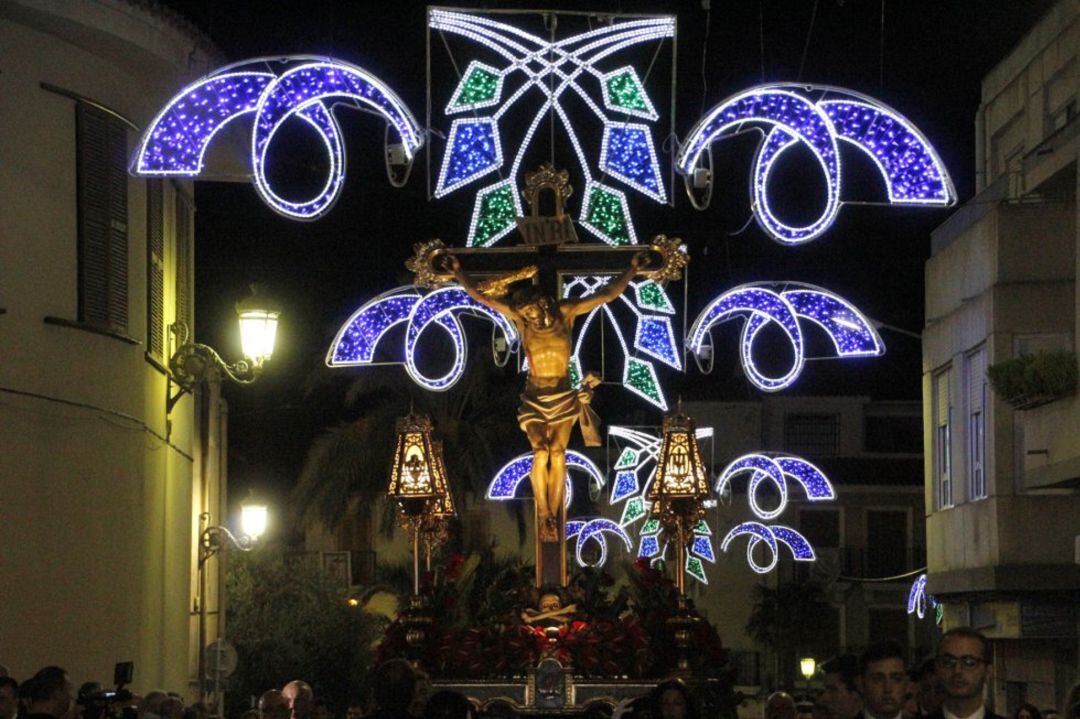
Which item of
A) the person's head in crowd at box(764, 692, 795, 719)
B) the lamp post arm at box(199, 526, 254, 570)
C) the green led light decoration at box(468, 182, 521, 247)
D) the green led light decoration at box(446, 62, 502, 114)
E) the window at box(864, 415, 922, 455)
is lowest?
the person's head in crowd at box(764, 692, 795, 719)

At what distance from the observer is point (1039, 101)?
27.7 meters

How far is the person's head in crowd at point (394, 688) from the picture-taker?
8672 millimetres

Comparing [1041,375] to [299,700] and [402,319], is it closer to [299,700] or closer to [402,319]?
[402,319]

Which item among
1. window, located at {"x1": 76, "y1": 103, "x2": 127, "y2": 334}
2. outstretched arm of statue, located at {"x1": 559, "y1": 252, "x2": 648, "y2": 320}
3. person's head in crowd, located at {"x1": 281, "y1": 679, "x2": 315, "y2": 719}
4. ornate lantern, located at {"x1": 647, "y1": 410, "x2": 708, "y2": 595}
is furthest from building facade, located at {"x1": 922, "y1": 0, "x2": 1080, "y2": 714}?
person's head in crowd, located at {"x1": 281, "y1": 679, "x2": 315, "y2": 719}

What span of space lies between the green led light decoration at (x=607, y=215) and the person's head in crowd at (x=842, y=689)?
887cm

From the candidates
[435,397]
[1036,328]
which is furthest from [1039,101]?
[435,397]

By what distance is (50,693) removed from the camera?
32.8ft

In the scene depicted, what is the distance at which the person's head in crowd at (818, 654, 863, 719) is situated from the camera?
371 inches

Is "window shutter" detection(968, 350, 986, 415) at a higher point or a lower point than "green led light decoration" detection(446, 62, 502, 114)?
lower

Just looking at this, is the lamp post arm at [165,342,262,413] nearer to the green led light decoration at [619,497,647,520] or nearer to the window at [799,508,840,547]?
the green led light decoration at [619,497,647,520]

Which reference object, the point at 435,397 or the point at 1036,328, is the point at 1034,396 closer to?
the point at 1036,328

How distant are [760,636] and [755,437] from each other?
6208mm

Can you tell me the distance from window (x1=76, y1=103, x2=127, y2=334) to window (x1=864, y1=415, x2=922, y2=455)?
48.4m

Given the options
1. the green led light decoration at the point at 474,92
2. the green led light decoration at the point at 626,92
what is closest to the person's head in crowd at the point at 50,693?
the green led light decoration at the point at 474,92
